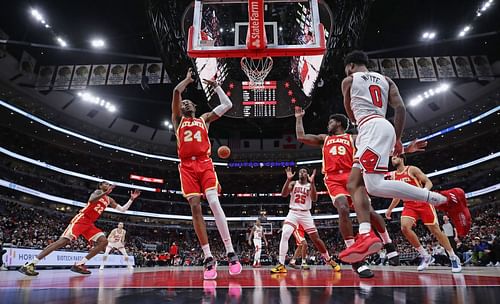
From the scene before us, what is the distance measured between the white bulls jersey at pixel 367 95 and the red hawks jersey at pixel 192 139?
1.99m

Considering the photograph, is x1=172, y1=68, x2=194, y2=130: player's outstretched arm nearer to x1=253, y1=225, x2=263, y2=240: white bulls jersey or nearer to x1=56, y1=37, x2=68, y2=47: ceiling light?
x1=253, y1=225, x2=263, y2=240: white bulls jersey

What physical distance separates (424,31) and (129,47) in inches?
657

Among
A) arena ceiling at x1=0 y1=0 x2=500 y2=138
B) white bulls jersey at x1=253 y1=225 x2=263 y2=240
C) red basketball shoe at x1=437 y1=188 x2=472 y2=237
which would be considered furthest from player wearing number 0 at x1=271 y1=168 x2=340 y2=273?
arena ceiling at x1=0 y1=0 x2=500 y2=138

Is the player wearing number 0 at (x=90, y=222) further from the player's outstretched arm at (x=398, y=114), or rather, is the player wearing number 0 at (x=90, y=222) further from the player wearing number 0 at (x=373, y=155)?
the player's outstretched arm at (x=398, y=114)

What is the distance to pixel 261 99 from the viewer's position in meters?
13.6

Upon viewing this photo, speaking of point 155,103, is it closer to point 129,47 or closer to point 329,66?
point 129,47

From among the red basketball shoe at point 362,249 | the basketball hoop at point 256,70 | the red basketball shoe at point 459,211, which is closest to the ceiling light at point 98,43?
the basketball hoop at point 256,70

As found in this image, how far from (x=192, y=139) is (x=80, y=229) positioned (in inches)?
166

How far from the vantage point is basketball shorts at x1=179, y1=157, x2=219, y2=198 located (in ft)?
14.4

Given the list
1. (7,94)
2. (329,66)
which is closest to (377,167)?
(329,66)

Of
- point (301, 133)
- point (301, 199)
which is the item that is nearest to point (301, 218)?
point (301, 199)

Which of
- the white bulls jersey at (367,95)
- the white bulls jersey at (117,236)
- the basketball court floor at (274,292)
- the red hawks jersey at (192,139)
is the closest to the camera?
the basketball court floor at (274,292)

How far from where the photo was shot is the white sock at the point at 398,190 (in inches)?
116

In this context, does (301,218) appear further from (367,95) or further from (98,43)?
(98,43)
